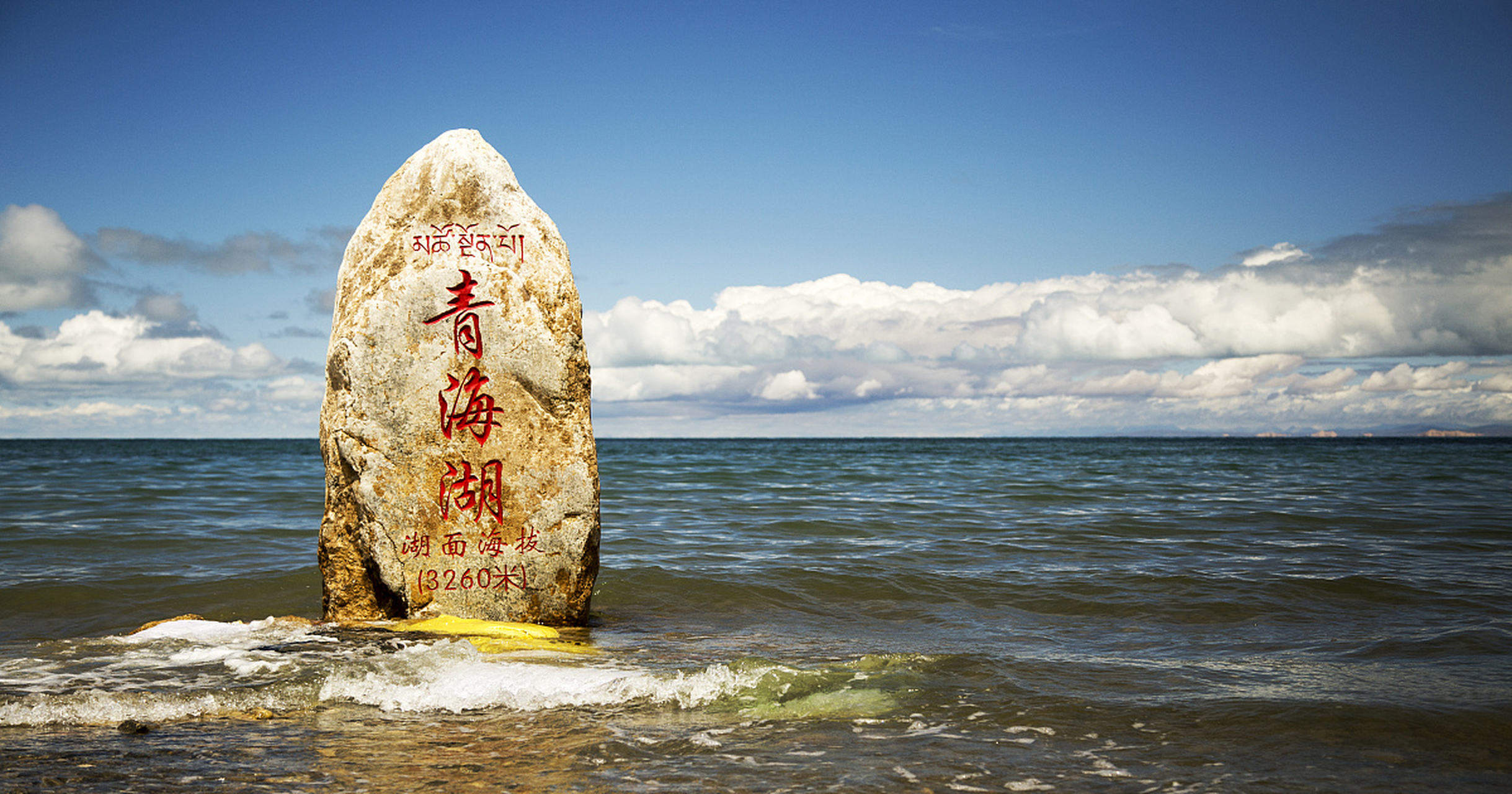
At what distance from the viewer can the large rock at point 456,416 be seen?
20.3 feet

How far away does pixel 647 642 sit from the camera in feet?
20.4

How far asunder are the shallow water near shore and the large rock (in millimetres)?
546

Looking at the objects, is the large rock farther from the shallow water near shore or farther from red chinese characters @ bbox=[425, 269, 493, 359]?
the shallow water near shore

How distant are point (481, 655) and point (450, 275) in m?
2.68

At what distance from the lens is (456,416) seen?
245 inches

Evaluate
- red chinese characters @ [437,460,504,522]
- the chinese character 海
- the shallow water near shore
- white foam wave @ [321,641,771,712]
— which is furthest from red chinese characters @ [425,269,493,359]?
white foam wave @ [321,641,771,712]

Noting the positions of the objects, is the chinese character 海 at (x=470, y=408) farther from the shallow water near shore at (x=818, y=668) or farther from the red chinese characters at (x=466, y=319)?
the shallow water near shore at (x=818, y=668)

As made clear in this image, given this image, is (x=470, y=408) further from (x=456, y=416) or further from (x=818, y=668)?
(x=818, y=668)

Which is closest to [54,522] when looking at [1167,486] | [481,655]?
[481,655]

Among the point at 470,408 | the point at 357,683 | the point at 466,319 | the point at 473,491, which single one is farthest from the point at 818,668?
the point at 466,319

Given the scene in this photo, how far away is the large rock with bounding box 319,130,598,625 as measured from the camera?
243 inches

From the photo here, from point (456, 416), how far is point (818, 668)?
3.12 meters

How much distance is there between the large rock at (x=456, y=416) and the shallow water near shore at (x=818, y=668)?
0.55m

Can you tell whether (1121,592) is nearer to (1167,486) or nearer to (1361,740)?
(1361,740)
